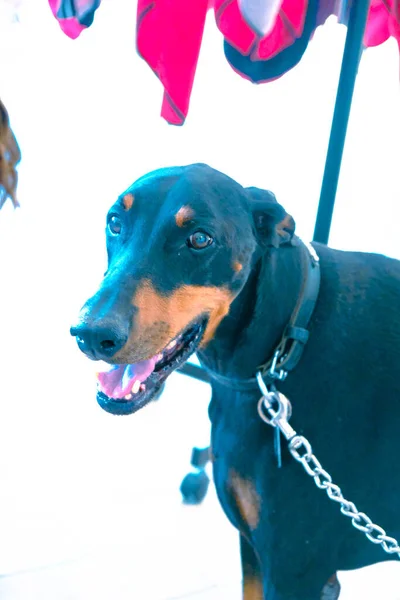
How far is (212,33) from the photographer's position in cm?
206

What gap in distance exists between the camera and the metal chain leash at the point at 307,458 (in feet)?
3.05

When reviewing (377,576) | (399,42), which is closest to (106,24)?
(399,42)

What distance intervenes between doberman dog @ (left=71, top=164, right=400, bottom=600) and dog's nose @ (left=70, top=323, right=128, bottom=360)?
0.25 feet

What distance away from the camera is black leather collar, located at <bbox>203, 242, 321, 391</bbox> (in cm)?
97

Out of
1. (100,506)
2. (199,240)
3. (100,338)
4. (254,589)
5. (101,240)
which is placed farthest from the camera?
(101,240)

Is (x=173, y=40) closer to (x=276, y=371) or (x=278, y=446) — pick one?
(x=276, y=371)

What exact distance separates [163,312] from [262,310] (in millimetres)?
209

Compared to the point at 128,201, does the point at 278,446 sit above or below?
below

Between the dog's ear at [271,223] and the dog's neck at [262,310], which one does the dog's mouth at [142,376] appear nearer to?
the dog's neck at [262,310]

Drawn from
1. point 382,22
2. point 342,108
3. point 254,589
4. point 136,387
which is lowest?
point 254,589

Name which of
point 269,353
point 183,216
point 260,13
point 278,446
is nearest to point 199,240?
point 183,216

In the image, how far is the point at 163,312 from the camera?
0.88 metres

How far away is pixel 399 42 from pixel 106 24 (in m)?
1.25

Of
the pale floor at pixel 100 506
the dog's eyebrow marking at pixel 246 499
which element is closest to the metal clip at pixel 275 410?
the dog's eyebrow marking at pixel 246 499
